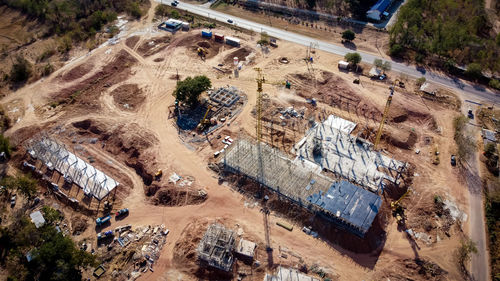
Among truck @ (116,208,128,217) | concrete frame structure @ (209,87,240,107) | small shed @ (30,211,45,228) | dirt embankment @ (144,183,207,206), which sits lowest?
small shed @ (30,211,45,228)

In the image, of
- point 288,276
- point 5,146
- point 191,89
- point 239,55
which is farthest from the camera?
point 239,55

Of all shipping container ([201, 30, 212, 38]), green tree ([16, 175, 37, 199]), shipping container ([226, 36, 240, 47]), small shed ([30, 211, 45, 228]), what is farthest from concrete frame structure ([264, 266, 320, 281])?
shipping container ([201, 30, 212, 38])

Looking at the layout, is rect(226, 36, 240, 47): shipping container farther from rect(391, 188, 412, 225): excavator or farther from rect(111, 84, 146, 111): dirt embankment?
rect(391, 188, 412, 225): excavator

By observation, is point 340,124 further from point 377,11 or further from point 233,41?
point 377,11

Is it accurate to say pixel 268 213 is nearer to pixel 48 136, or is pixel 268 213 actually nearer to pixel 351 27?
pixel 48 136

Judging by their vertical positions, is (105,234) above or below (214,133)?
below

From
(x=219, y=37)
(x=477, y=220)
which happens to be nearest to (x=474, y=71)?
(x=477, y=220)

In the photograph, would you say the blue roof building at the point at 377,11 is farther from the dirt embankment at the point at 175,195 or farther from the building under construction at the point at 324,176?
the dirt embankment at the point at 175,195

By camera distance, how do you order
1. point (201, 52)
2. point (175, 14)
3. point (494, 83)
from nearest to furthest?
point (494, 83), point (201, 52), point (175, 14)
